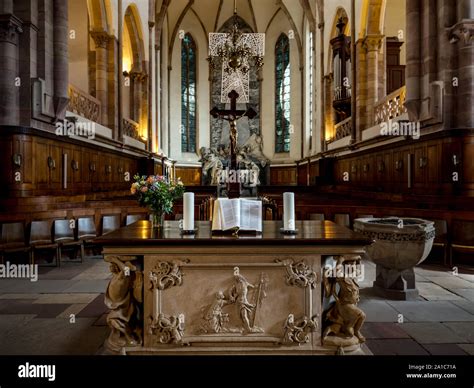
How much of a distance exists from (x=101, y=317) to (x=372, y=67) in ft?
37.0

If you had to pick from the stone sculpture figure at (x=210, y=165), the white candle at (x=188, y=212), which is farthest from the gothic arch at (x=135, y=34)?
the white candle at (x=188, y=212)

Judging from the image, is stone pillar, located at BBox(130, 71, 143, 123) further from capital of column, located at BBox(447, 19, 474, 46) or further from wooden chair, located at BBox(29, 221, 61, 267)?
capital of column, located at BBox(447, 19, 474, 46)

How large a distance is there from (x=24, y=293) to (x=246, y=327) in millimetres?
3309

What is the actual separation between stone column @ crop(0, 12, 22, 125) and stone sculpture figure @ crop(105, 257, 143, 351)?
6194mm

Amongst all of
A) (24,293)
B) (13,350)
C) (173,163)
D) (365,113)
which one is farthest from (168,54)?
(13,350)

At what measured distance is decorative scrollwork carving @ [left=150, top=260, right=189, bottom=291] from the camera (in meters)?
3.08

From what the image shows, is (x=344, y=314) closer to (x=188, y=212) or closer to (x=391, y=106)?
(x=188, y=212)

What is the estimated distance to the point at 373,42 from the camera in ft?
40.3

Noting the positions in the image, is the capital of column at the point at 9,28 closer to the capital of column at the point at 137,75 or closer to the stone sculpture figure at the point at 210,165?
the capital of column at the point at 137,75

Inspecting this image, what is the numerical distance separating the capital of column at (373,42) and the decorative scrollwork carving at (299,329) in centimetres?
1128

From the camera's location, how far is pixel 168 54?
2319 cm

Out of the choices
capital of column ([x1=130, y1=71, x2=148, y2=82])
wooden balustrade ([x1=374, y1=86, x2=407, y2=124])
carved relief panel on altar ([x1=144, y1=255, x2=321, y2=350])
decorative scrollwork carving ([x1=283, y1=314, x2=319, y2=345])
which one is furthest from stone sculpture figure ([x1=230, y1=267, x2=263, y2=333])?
capital of column ([x1=130, y1=71, x2=148, y2=82])

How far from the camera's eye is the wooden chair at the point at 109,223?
7746 millimetres

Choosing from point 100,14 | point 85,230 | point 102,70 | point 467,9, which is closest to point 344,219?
point 467,9
